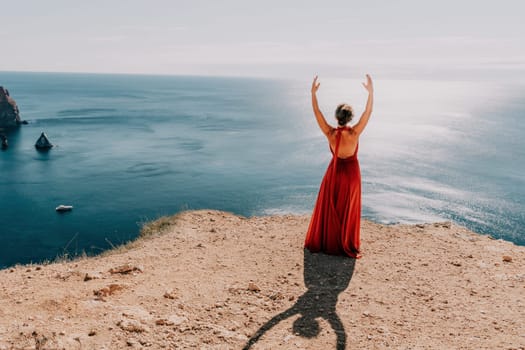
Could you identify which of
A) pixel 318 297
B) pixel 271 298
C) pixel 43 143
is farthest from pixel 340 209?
pixel 43 143

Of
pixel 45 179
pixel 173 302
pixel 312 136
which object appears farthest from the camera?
pixel 312 136

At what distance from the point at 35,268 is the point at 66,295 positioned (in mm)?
2626

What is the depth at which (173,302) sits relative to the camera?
603cm

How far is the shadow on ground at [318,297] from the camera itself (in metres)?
5.45

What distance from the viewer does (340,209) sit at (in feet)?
27.1

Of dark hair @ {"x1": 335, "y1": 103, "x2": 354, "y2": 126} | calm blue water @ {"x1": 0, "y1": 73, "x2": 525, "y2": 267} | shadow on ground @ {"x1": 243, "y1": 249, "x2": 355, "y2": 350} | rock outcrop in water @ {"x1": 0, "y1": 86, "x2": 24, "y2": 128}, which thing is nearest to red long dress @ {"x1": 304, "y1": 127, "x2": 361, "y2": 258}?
shadow on ground @ {"x1": 243, "y1": 249, "x2": 355, "y2": 350}


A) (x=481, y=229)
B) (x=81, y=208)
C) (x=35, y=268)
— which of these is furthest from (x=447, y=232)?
(x=81, y=208)

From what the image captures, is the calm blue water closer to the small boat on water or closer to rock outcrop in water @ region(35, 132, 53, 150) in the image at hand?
the small boat on water

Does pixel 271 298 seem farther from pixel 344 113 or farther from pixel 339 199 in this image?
pixel 344 113

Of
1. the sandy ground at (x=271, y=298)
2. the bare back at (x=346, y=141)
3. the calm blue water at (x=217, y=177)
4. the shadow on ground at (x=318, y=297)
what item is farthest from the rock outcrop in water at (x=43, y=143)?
the bare back at (x=346, y=141)

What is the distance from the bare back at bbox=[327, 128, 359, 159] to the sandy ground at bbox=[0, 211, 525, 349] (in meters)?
2.27

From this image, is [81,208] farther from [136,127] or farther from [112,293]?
[136,127]

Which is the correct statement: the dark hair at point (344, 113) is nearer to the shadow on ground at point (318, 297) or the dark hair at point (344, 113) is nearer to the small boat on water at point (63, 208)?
the shadow on ground at point (318, 297)

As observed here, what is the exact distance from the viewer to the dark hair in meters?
7.61
